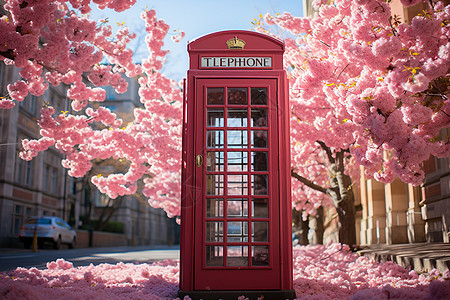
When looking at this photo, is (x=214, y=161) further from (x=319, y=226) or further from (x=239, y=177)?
(x=319, y=226)

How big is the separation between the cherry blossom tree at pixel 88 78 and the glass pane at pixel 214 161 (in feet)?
12.4

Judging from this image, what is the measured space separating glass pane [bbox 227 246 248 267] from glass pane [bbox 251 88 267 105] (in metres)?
1.82

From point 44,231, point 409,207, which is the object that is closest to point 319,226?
point 409,207

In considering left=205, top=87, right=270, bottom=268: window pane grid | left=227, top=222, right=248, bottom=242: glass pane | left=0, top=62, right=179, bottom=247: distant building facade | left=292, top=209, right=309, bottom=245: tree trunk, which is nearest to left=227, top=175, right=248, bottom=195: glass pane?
left=205, top=87, right=270, bottom=268: window pane grid

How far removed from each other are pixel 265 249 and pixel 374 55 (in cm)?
272

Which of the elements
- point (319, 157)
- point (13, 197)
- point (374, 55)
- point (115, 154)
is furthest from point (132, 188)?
point (13, 197)

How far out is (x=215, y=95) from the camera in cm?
585

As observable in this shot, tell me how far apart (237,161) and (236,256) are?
1152mm

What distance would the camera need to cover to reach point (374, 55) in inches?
224

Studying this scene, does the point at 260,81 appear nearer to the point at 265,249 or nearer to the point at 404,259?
the point at 265,249

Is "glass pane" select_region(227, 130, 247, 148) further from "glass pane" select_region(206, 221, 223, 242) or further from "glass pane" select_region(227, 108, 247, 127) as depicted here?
"glass pane" select_region(206, 221, 223, 242)

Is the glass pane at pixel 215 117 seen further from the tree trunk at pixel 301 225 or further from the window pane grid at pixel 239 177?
the tree trunk at pixel 301 225

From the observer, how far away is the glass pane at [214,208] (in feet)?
18.5

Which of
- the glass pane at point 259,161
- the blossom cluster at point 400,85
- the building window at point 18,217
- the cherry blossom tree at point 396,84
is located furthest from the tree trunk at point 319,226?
the building window at point 18,217
